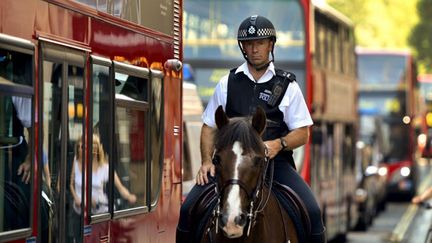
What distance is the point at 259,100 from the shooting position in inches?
325

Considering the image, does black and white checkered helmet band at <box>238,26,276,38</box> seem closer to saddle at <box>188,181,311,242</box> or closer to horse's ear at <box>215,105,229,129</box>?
horse's ear at <box>215,105,229,129</box>

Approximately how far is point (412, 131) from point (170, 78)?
28815 millimetres

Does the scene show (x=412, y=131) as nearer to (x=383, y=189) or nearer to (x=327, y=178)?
(x=383, y=189)

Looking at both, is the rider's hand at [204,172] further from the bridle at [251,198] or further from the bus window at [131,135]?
the bus window at [131,135]

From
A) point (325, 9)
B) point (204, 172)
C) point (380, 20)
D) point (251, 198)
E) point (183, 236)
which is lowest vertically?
point (183, 236)

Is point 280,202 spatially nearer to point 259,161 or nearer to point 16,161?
point 259,161

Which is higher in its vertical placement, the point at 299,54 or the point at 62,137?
the point at 299,54

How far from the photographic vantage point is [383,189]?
34969 millimetres

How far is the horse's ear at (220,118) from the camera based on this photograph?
24.7 ft

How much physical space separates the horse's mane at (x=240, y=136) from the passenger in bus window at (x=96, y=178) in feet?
3.49

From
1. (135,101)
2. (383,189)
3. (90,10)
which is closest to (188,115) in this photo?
(135,101)

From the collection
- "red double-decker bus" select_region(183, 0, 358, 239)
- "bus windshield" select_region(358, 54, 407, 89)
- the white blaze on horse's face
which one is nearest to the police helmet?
the white blaze on horse's face

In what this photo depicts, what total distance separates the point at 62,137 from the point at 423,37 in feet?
264

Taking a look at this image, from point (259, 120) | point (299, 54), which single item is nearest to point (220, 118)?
point (259, 120)
